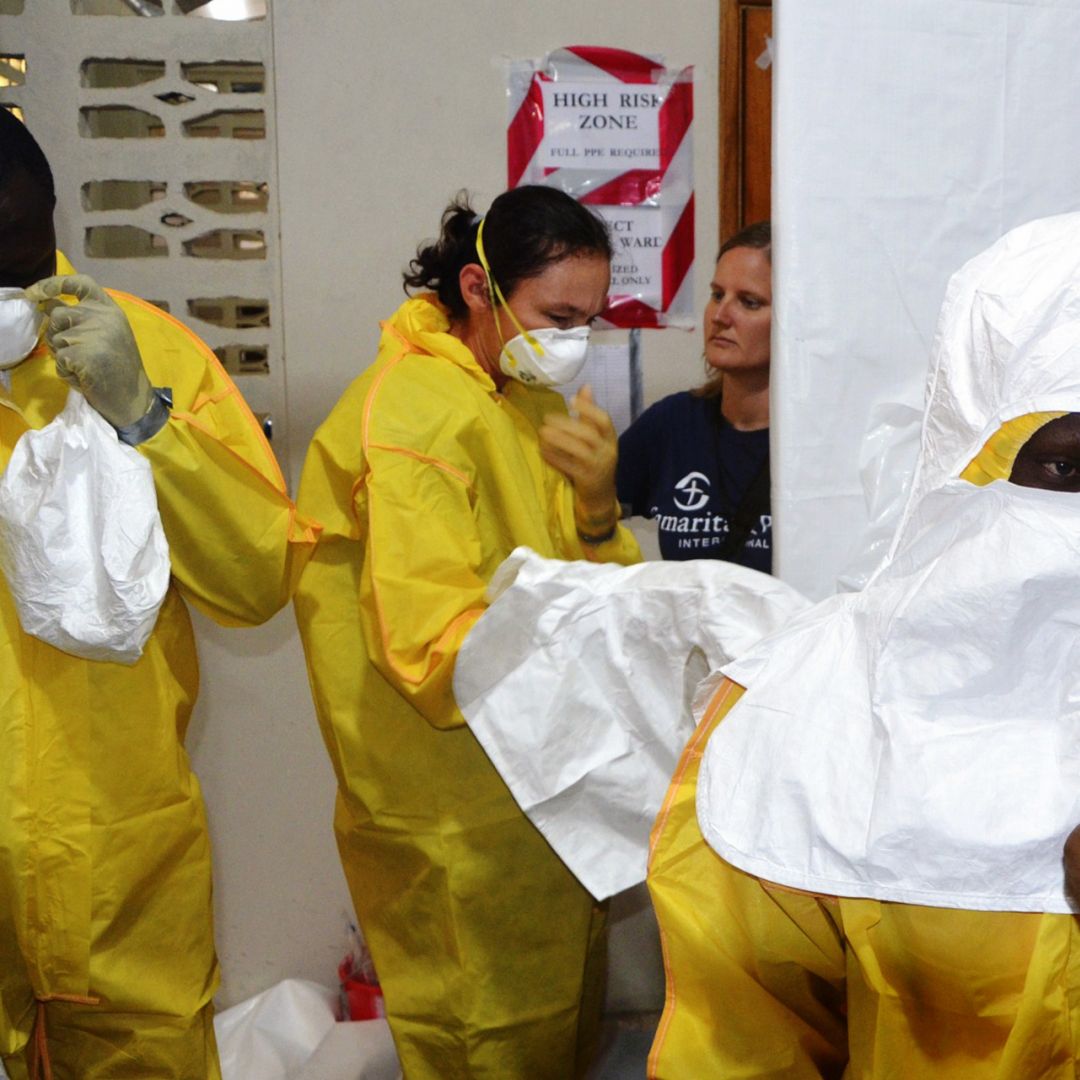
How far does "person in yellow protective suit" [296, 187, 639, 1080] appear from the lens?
5.50 feet

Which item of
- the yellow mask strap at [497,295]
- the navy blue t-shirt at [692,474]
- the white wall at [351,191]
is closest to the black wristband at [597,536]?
the navy blue t-shirt at [692,474]

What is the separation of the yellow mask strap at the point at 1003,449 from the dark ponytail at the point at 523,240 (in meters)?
0.93

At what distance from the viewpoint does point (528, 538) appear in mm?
1675

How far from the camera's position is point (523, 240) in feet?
5.71

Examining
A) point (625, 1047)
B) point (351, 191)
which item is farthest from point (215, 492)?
point (625, 1047)

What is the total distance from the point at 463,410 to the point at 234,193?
Result: 92 cm

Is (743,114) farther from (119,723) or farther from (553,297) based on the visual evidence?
(119,723)

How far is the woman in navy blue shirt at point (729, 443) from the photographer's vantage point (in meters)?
1.91

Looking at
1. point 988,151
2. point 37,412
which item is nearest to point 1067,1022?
point 988,151

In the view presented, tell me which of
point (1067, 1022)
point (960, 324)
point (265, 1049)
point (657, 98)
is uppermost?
point (657, 98)

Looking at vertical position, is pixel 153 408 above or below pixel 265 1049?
above

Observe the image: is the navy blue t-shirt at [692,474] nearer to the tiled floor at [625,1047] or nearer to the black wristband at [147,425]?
the black wristband at [147,425]

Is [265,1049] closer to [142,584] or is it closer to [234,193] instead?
[142,584]

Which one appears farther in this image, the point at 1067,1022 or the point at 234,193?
the point at 234,193
